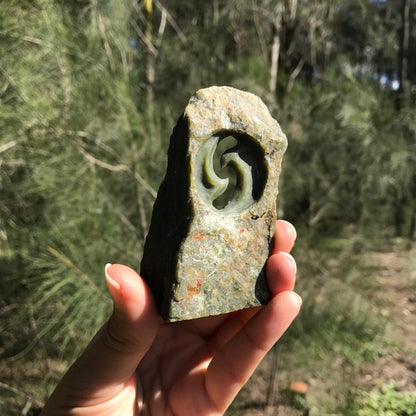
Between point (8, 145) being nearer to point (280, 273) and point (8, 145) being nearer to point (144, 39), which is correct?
point (144, 39)

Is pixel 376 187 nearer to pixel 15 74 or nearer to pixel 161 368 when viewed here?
pixel 161 368

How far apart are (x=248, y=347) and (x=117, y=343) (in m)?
0.46

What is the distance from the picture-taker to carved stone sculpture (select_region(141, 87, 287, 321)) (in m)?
1.27

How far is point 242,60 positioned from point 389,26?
2.72 meters

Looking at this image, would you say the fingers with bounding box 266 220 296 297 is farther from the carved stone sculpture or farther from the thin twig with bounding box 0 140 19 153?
the thin twig with bounding box 0 140 19 153

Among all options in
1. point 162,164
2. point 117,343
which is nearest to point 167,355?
point 117,343

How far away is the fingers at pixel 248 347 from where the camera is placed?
133 centimetres

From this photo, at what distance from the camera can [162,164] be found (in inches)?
104

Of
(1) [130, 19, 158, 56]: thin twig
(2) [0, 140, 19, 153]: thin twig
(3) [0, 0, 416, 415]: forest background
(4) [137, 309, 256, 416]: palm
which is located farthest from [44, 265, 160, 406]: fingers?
(1) [130, 19, 158, 56]: thin twig

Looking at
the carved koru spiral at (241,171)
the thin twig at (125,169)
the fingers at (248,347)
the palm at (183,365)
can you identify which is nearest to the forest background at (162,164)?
the thin twig at (125,169)

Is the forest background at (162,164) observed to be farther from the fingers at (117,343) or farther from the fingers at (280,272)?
the fingers at (280,272)

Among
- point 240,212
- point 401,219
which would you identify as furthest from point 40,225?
point 401,219

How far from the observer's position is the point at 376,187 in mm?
3072

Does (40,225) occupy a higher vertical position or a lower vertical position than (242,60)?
lower
